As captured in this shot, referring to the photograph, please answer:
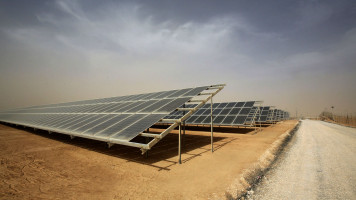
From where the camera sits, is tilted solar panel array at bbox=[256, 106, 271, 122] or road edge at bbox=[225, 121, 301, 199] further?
tilted solar panel array at bbox=[256, 106, 271, 122]

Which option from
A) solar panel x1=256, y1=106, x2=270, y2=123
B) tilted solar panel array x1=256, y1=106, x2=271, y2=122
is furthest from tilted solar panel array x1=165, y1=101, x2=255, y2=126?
tilted solar panel array x1=256, y1=106, x2=271, y2=122

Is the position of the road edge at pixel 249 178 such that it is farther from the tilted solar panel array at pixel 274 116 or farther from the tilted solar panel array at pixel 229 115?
the tilted solar panel array at pixel 274 116

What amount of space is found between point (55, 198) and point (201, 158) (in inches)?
305

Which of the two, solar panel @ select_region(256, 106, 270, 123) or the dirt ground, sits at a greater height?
solar panel @ select_region(256, 106, 270, 123)

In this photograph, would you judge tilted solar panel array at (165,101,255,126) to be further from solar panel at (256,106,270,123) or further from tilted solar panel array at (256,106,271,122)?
tilted solar panel array at (256,106,271,122)

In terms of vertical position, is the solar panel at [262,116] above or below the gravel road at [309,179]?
above

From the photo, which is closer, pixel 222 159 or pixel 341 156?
pixel 222 159

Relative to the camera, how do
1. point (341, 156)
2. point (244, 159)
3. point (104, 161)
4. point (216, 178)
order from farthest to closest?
1. point (341, 156)
2. point (244, 159)
3. point (104, 161)
4. point (216, 178)

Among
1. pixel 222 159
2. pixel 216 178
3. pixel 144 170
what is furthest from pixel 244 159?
pixel 144 170

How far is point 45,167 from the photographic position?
29.2 ft

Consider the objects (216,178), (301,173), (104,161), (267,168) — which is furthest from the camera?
(104,161)

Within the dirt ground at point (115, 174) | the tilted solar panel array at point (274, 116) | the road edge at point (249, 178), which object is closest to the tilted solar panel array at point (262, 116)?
the tilted solar panel array at point (274, 116)

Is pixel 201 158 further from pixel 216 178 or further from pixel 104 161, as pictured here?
pixel 104 161

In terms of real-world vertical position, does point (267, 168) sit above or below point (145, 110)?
below
